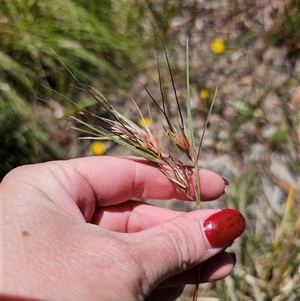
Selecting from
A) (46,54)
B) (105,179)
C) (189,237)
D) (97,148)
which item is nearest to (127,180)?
(105,179)

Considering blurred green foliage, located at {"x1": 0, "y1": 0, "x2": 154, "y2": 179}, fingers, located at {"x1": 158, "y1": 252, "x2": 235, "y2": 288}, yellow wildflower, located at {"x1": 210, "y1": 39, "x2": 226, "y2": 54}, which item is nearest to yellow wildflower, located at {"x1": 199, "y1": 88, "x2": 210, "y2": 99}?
yellow wildflower, located at {"x1": 210, "y1": 39, "x2": 226, "y2": 54}

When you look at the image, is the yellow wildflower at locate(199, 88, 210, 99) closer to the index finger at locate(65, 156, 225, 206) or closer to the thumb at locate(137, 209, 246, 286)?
the index finger at locate(65, 156, 225, 206)

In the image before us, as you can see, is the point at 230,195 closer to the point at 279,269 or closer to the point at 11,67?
the point at 279,269

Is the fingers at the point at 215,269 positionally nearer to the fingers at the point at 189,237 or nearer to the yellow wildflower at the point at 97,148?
the fingers at the point at 189,237

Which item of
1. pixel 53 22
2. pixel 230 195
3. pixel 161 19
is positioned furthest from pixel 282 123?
pixel 53 22

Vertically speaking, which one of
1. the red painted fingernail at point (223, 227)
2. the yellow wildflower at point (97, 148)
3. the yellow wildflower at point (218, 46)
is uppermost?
the yellow wildflower at point (218, 46)

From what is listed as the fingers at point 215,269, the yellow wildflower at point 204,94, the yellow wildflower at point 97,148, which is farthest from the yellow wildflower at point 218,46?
the fingers at point 215,269
